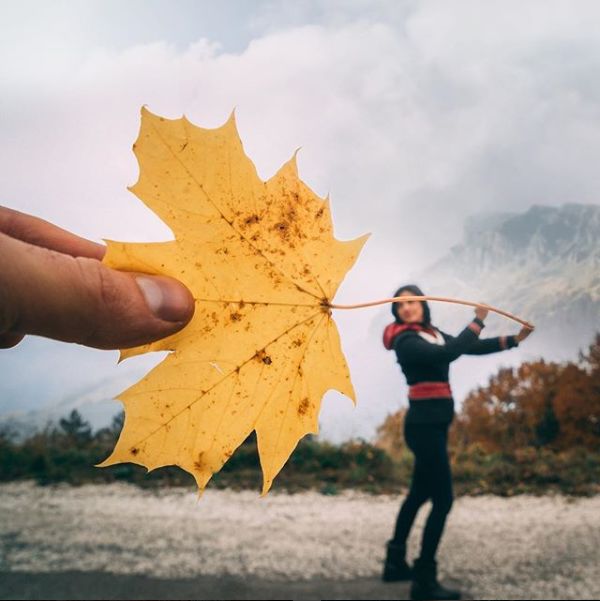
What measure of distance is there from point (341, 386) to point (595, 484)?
28.1 feet

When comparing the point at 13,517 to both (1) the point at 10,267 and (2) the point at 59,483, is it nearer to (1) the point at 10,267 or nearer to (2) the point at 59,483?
(2) the point at 59,483

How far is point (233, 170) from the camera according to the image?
Result: 40.7 inches

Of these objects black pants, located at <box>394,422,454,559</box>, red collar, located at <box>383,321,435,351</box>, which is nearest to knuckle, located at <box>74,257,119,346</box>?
red collar, located at <box>383,321,435,351</box>

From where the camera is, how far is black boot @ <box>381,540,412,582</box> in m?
4.61

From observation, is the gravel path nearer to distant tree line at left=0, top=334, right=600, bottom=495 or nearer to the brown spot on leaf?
distant tree line at left=0, top=334, right=600, bottom=495

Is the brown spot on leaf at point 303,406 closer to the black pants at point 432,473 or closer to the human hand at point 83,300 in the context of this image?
the human hand at point 83,300

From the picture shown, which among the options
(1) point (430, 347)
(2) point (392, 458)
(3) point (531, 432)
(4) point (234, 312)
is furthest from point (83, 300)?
(3) point (531, 432)

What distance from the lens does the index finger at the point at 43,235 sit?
1.57 metres

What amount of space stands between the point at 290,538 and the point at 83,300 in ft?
A: 18.1

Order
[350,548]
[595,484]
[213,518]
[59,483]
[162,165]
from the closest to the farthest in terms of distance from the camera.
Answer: [162,165]
[350,548]
[213,518]
[595,484]
[59,483]

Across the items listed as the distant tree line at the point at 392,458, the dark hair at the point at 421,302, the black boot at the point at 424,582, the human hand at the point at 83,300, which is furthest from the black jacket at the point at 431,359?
the distant tree line at the point at 392,458

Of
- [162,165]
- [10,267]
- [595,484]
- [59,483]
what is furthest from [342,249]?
[59,483]

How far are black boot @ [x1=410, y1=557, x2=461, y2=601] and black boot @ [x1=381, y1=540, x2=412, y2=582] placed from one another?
1.00 ft

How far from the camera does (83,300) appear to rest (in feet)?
3.82
